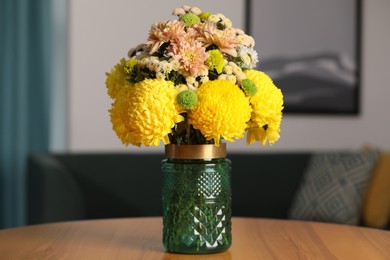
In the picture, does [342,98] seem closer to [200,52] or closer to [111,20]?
[111,20]

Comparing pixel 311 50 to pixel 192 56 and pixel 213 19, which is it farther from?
pixel 192 56

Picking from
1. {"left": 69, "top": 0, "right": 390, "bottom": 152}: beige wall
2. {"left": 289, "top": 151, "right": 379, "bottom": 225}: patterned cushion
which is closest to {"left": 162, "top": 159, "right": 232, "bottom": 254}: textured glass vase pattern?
{"left": 289, "top": 151, "right": 379, "bottom": 225}: patterned cushion

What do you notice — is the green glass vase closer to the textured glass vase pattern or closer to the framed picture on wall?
the textured glass vase pattern

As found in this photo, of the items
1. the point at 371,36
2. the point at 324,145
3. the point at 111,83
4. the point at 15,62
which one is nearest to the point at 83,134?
the point at 15,62

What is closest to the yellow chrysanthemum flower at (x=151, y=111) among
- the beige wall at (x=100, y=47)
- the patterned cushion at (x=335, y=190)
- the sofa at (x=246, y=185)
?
the sofa at (x=246, y=185)

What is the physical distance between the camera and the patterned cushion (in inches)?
153

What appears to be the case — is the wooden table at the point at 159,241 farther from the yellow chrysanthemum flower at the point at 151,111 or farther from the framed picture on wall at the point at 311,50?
the framed picture on wall at the point at 311,50

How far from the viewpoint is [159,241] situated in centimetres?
199

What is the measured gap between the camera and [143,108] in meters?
1.67

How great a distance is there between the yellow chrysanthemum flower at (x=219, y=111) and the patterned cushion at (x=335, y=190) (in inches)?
89.5

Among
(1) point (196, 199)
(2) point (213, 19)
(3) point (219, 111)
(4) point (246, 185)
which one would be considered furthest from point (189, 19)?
(4) point (246, 185)

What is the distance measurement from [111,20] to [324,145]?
5.26 ft

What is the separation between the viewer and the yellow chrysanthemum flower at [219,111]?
66.6 inches

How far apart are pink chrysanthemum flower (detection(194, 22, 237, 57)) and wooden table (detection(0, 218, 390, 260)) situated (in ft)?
1.60
